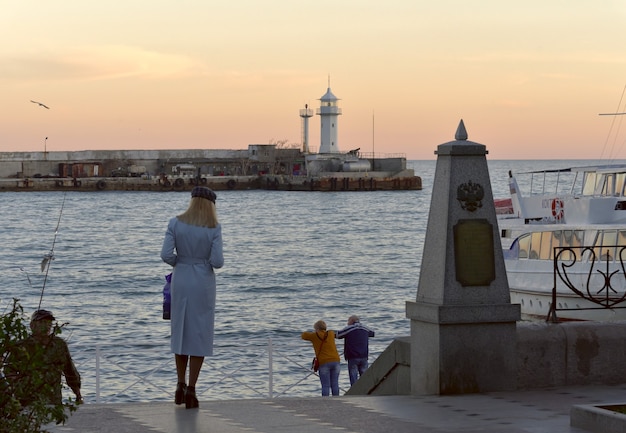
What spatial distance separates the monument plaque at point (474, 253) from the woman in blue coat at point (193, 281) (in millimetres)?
2167

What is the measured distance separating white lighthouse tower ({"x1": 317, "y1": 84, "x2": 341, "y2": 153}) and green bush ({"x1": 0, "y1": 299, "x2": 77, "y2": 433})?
15160 centimetres

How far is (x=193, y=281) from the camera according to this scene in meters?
10.2

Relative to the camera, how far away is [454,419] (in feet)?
31.1

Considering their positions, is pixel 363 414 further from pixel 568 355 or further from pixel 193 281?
pixel 568 355

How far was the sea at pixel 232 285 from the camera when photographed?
2703cm

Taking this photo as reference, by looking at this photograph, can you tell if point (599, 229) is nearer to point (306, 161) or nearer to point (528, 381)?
point (528, 381)

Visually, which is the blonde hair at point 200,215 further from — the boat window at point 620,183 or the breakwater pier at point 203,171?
the breakwater pier at point 203,171

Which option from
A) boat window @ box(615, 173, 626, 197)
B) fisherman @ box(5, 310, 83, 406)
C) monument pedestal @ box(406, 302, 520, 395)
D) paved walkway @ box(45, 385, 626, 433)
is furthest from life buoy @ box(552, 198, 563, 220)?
fisherman @ box(5, 310, 83, 406)

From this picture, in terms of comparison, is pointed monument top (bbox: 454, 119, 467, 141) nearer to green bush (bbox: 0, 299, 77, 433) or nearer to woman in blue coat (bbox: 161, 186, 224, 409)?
woman in blue coat (bbox: 161, 186, 224, 409)

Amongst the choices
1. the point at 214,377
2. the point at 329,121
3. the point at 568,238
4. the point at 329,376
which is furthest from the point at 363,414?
the point at 329,121

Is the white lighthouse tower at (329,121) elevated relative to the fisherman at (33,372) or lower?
elevated

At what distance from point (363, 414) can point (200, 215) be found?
A: 7.20ft

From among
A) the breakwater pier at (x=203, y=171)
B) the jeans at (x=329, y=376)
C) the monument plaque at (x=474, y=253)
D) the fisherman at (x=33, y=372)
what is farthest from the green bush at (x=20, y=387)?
the breakwater pier at (x=203, y=171)

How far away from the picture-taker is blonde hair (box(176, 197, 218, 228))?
1027 cm
